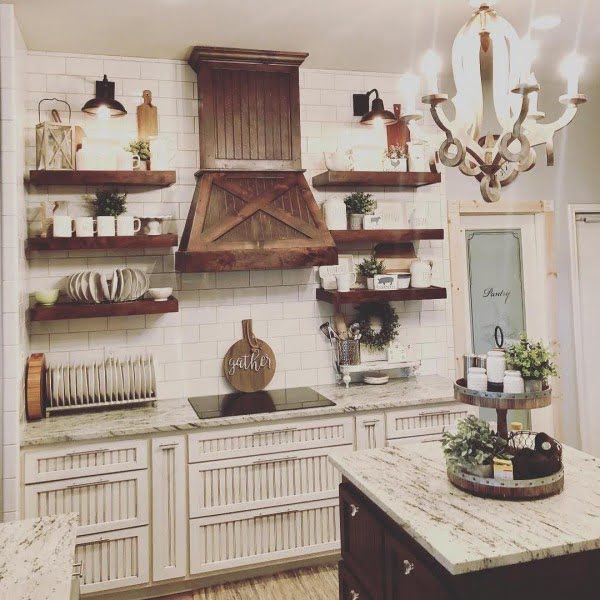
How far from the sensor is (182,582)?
10.6ft

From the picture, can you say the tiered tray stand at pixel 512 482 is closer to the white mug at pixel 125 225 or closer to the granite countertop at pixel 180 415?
the granite countertop at pixel 180 415

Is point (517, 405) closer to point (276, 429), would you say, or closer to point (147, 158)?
point (276, 429)

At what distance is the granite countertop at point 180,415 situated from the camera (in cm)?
307

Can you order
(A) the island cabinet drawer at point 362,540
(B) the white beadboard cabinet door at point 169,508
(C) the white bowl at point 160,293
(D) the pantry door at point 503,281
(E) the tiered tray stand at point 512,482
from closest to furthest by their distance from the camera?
(E) the tiered tray stand at point 512,482 → (A) the island cabinet drawer at point 362,540 → (B) the white beadboard cabinet door at point 169,508 → (C) the white bowl at point 160,293 → (D) the pantry door at point 503,281

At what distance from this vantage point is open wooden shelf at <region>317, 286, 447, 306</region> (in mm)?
3762

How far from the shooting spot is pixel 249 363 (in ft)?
12.7

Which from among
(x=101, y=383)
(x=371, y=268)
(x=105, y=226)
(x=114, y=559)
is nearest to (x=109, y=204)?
(x=105, y=226)

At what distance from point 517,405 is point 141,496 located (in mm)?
2060

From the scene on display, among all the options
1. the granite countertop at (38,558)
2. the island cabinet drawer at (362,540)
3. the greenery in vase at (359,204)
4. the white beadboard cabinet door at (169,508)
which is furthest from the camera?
the greenery in vase at (359,204)

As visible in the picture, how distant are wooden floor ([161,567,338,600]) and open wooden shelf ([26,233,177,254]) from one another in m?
1.94

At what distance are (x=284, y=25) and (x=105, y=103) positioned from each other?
1.10 m

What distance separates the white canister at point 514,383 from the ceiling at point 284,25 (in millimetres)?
2043

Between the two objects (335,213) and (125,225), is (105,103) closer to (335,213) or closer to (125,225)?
(125,225)

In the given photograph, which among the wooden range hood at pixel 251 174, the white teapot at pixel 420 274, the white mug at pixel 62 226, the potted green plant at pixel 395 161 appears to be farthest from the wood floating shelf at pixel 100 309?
the potted green plant at pixel 395 161
